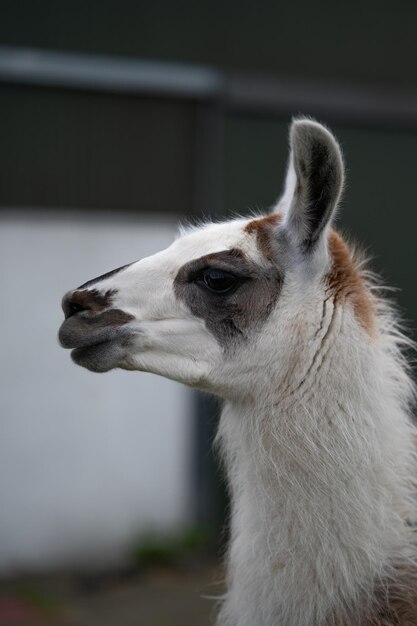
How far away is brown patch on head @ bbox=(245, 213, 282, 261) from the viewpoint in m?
3.23

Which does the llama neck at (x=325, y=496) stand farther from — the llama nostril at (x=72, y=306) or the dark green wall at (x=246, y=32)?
the dark green wall at (x=246, y=32)

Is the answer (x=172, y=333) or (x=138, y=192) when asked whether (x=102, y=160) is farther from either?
(x=172, y=333)

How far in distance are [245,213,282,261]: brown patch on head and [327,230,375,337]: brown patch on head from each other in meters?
0.22

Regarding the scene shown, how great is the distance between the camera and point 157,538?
7.96m

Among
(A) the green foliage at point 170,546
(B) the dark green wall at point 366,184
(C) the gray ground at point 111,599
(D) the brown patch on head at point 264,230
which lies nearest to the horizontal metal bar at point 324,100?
(B) the dark green wall at point 366,184

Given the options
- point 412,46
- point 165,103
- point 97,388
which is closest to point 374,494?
point 97,388

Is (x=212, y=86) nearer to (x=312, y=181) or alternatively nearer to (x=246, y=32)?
(x=246, y=32)

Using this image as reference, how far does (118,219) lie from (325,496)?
5271 millimetres

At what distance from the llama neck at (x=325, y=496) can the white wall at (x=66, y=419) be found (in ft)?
15.7

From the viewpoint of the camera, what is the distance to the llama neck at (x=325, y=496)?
9.77ft

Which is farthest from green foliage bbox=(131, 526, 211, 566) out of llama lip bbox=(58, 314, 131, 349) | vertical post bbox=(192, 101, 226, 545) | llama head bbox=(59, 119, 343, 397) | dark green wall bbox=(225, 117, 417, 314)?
llama lip bbox=(58, 314, 131, 349)

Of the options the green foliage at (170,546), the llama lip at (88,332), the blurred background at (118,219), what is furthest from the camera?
the green foliage at (170,546)

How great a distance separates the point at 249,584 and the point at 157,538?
4.98m

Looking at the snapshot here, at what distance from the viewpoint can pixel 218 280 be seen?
319 cm
